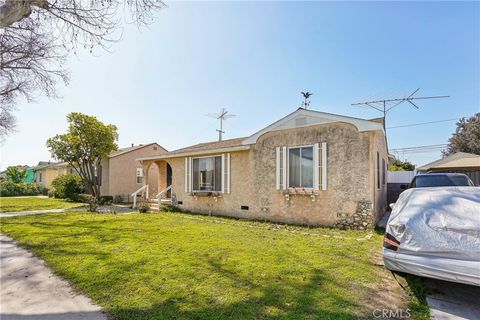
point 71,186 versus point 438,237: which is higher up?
point 438,237

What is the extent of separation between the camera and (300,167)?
1008 centimetres

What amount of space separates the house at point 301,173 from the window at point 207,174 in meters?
0.05

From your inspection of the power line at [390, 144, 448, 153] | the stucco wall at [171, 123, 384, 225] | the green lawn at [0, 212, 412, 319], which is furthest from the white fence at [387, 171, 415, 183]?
the power line at [390, 144, 448, 153]

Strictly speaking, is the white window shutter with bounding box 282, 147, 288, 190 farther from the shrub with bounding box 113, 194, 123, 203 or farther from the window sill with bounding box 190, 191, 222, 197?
the shrub with bounding box 113, 194, 123, 203

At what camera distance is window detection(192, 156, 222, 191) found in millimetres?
12742

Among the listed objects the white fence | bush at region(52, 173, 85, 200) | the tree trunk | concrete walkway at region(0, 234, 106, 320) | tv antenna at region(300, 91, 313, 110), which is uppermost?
tv antenna at region(300, 91, 313, 110)

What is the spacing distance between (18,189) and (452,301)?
130ft

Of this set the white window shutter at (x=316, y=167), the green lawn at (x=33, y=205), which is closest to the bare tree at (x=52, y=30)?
the white window shutter at (x=316, y=167)

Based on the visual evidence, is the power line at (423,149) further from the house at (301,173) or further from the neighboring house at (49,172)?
the neighboring house at (49,172)

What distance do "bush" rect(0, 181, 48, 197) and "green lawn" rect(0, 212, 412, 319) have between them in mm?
28483

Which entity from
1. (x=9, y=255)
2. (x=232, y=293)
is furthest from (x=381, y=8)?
(x=9, y=255)

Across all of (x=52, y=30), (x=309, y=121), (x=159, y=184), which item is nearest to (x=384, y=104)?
(x=309, y=121)

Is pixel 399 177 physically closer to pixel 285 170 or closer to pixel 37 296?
pixel 285 170

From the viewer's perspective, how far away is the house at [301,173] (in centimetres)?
884
